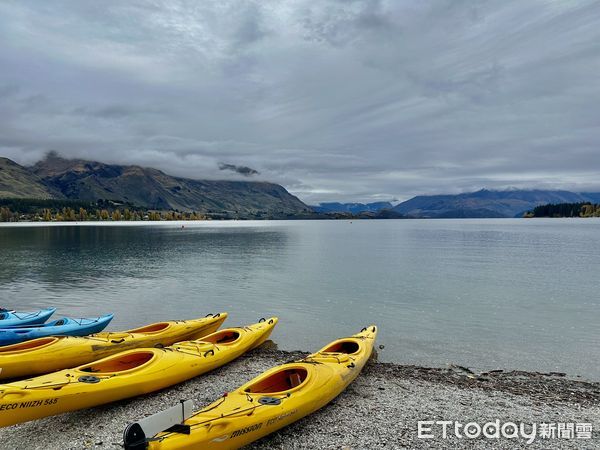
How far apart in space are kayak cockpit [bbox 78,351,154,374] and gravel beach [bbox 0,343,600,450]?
107 centimetres

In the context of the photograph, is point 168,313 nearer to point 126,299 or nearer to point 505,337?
point 126,299

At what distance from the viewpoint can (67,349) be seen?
14.0 m

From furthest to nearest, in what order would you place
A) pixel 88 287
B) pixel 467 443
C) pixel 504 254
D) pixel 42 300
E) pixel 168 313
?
1. pixel 504 254
2. pixel 88 287
3. pixel 42 300
4. pixel 168 313
5. pixel 467 443

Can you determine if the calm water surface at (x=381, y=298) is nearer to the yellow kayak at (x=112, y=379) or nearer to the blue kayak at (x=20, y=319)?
the blue kayak at (x=20, y=319)

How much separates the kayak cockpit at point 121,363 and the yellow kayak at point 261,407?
4056mm

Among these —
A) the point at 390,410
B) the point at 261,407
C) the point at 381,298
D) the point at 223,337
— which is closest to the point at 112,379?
the point at 261,407

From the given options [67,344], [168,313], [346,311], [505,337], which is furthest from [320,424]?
[168,313]

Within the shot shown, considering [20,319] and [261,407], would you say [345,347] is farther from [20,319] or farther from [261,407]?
[20,319]

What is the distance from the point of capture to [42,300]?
96.9 feet

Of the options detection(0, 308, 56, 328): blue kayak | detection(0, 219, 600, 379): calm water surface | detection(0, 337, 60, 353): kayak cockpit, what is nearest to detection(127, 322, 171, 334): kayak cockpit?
detection(0, 337, 60, 353): kayak cockpit

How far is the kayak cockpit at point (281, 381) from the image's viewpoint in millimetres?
11170

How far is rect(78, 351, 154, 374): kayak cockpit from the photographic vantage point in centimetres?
1198

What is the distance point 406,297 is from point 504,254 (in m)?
37.6

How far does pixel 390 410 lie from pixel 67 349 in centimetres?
1106
